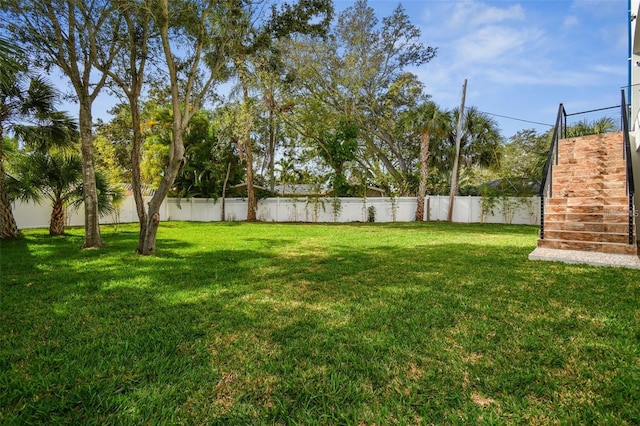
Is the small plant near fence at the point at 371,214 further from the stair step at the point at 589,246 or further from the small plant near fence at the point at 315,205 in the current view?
the stair step at the point at 589,246

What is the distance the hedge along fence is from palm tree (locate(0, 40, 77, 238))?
5.14m

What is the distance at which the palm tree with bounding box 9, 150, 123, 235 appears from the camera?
351 inches

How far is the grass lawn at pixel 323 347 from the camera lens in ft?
5.42

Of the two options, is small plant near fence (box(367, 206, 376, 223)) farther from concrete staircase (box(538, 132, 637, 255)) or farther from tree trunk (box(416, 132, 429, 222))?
concrete staircase (box(538, 132, 637, 255))

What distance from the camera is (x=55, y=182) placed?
30.0 feet

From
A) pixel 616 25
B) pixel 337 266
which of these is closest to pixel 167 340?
pixel 337 266

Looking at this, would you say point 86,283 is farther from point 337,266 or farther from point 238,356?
point 337,266

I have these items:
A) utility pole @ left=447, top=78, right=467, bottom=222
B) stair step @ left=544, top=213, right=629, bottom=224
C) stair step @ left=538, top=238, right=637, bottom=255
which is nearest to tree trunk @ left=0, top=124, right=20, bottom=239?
stair step @ left=538, top=238, right=637, bottom=255

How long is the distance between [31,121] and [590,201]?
45.6ft

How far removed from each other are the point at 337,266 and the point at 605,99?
581 inches

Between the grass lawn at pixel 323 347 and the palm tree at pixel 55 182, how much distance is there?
19.1ft

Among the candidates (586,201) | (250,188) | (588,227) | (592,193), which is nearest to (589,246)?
(588,227)

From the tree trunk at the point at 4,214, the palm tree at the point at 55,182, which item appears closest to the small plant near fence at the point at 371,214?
the palm tree at the point at 55,182

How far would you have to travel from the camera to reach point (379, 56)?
61.3ft
